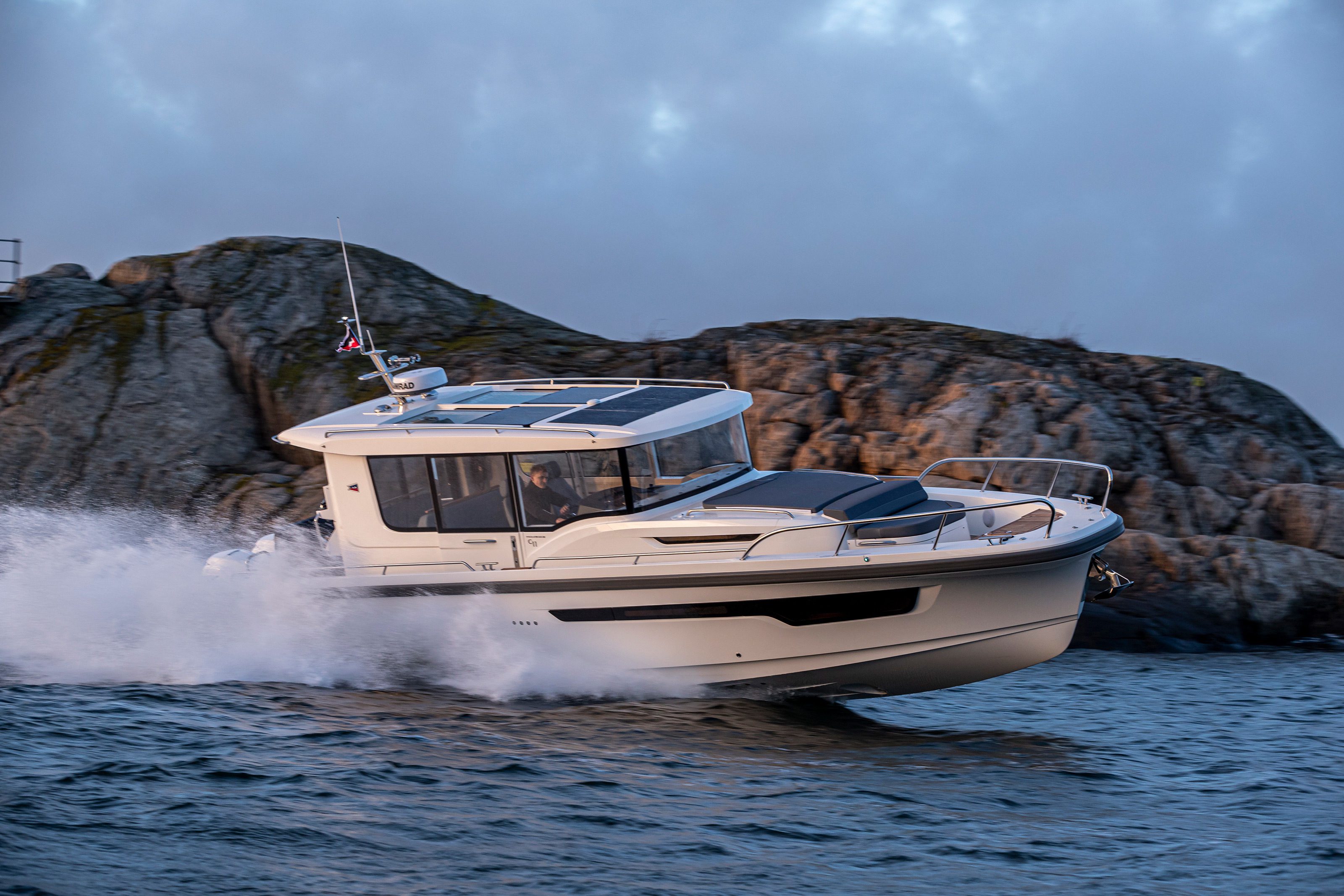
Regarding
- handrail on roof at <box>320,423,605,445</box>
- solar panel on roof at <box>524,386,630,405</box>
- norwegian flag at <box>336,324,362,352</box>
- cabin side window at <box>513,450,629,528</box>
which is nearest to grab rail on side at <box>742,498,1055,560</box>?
cabin side window at <box>513,450,629,528</box>

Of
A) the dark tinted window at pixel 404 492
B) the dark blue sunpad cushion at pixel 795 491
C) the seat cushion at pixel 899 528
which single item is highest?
the dark tinted window at pixel 404 492

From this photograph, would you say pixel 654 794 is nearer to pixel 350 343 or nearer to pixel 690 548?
pixel 690 548

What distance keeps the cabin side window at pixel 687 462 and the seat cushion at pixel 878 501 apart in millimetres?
1150

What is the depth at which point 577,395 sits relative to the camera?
9.62 m

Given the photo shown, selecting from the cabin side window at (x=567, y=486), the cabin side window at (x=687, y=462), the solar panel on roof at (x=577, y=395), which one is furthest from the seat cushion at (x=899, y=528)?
the solar panel on roof at (x=577, y=395)

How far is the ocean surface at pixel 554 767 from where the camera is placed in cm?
598

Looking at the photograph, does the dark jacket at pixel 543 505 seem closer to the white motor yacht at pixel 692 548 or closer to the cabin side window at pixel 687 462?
the white motor yacht at pixel 692 548

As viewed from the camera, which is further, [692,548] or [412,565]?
[412,565]

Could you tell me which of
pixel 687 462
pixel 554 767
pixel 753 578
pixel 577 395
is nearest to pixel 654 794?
pixel 554 767

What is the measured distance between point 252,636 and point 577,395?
3244 millimetres

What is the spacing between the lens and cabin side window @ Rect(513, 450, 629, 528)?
846cm

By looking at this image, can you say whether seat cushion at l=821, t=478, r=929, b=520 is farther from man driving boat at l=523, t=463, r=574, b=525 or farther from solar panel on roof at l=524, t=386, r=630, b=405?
solar panel on roof at l=524, t=386, r=630, b=405

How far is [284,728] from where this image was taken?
26.1 feet

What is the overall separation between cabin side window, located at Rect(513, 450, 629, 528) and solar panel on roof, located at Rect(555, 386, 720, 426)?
0.27 meters
